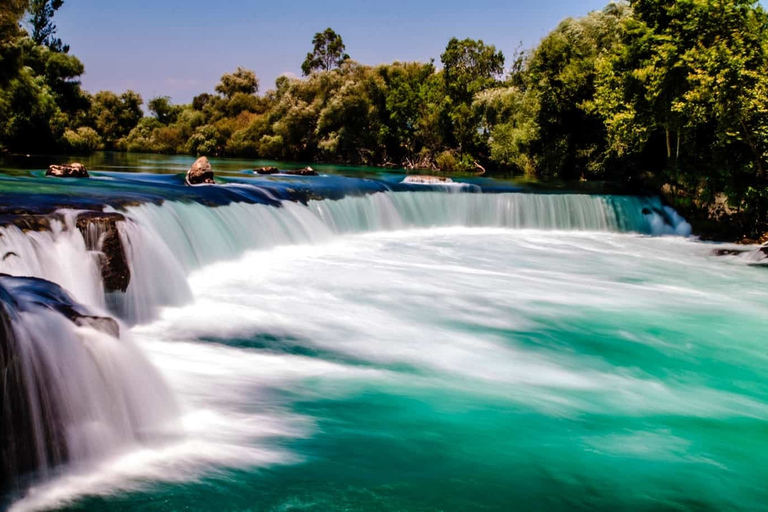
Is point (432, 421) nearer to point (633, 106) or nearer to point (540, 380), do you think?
point (540, 380)

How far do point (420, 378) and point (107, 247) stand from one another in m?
4.10

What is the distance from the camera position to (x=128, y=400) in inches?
170

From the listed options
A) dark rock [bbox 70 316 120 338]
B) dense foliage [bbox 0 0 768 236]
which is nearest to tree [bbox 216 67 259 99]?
dense foliage [bbox 0 0 768 236]

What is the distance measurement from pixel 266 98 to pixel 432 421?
203 ft

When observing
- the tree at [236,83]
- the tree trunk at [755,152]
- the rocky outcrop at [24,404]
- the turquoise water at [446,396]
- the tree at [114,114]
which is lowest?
the turquoise water at [446,396]

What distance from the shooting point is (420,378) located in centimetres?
623

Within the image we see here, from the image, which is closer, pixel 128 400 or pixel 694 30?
pixel 128 400

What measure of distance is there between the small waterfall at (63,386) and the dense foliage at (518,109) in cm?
1404

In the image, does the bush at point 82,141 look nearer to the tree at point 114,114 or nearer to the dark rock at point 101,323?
the tree at point 114,114

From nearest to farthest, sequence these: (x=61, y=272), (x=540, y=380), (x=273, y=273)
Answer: (x=540, y=380)
(x=61, y=272)
(x=273, y=273)

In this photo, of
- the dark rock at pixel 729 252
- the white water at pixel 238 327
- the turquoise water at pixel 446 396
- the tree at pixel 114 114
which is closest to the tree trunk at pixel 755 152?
the dark rock at pixel 729 252

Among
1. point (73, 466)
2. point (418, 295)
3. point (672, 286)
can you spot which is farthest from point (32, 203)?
point (672, 286)

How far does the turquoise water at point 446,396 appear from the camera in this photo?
13.4 ft

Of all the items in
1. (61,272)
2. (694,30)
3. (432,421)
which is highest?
(694,30)
